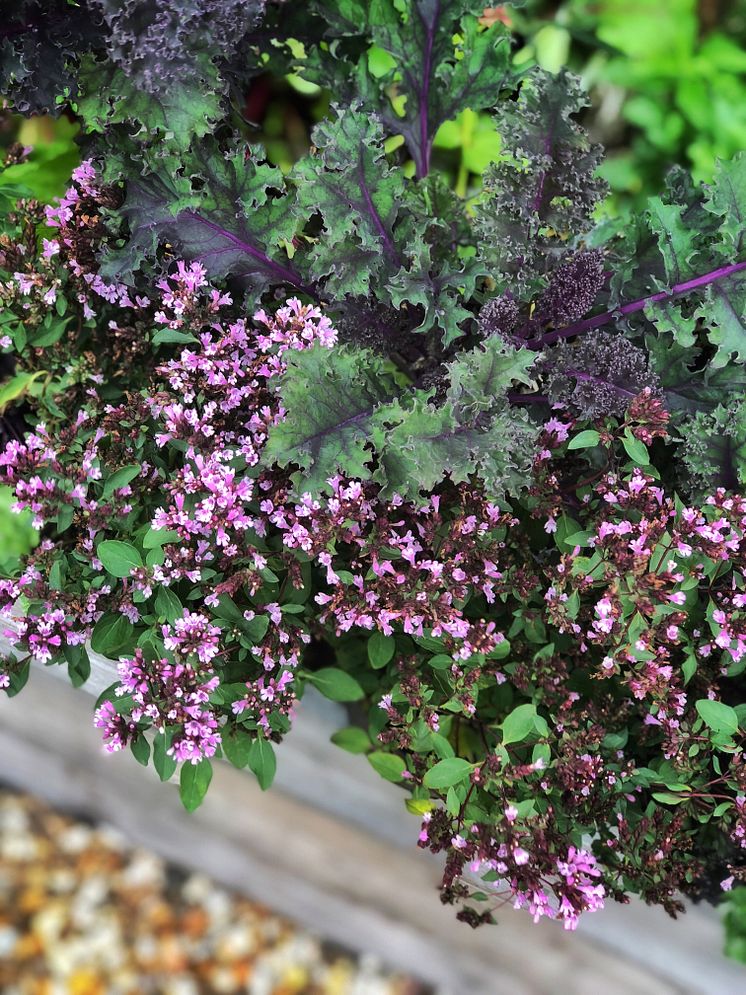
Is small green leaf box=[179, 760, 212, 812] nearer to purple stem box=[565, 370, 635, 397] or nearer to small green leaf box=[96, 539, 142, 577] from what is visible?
small green leaf box=[96, 539, 142, 577]

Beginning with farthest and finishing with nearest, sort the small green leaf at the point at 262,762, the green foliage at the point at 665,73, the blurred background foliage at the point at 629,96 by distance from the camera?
1. the green foliage at the point at 665,73
2. the blurred background foliage at the point at 629,96
3. the small green leaf at the point at 262,762

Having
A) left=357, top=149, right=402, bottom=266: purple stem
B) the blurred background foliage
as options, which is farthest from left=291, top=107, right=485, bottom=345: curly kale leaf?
the blurred background foliage

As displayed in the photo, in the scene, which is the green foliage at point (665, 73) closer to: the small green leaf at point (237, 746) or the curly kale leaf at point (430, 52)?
the curly kale leaf at point (430, 52)

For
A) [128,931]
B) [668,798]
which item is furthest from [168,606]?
[128,931]

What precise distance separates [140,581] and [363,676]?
41cm

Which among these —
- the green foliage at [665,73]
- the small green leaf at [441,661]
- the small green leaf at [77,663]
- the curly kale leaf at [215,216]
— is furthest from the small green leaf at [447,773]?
the green foliage at [665,73]

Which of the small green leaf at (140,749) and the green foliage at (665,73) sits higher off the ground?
the green foliage at (665,73)

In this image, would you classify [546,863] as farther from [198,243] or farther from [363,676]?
[198,243]

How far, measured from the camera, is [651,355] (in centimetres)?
119

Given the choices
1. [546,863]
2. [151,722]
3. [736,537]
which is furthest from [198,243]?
[546,863]

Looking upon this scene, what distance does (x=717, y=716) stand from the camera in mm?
1050

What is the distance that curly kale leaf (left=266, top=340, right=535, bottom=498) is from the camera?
1039 millimetres

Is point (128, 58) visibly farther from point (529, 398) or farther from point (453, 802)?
point (453, 802)

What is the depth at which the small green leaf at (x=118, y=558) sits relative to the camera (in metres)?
1.04
